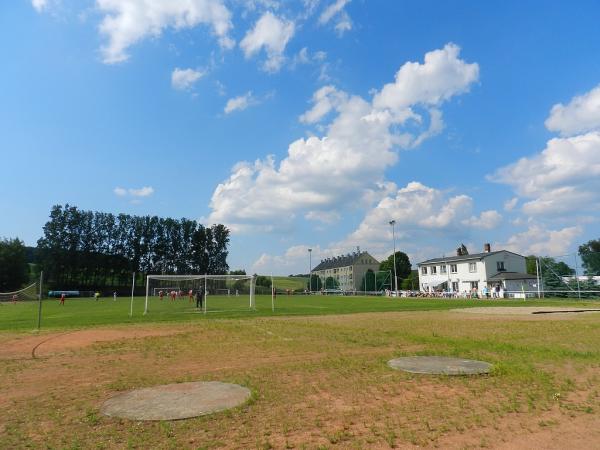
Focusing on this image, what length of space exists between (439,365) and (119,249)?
345 feet

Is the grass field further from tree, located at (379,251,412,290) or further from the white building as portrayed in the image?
tree, located at (379,251,412,290)

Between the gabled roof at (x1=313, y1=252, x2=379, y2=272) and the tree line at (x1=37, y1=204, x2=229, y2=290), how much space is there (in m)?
44.5

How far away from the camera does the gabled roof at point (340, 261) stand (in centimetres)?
14188

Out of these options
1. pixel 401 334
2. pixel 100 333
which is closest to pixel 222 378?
pixel 401 334

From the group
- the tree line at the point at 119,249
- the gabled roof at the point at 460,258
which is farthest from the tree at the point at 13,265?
the gabled roof at the point at 460,258

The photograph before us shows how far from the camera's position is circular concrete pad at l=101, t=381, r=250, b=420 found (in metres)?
6.32

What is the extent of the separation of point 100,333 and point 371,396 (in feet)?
47.9

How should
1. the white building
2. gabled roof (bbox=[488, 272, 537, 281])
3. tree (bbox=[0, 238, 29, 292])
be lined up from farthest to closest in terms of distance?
tree (bbox=[0, 238, 29, 292]) < the white building < gabled roof (bbox=[488, 272, 537, 281])

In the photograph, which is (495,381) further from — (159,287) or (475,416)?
(159,287)

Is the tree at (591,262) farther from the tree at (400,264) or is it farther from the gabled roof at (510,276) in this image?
the tree at (400,264)

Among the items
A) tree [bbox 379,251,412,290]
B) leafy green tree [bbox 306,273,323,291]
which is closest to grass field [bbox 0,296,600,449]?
tree [bbox 379,251,412,290]

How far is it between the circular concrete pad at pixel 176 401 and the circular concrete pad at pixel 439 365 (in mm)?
3847

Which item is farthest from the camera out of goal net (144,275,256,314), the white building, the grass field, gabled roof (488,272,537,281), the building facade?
the building facade

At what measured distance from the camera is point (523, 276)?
66062 millimetres
